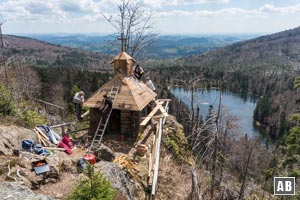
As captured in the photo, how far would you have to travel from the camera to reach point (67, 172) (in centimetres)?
1034

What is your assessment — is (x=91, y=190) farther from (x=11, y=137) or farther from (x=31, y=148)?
(x=11, y=137)

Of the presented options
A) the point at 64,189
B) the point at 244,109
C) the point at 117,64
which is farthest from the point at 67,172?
the point at 244,109

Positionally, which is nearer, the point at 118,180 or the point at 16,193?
the point at 16,193

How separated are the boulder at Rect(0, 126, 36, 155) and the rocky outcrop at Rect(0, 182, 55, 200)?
352cm

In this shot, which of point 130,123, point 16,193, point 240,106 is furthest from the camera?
point 240,106

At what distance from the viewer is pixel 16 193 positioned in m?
6.93

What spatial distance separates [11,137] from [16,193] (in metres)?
5.47

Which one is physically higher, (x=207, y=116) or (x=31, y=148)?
(x=207, y=116)

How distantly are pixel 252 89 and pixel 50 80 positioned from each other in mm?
119262

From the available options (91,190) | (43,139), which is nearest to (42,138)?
(43,139)

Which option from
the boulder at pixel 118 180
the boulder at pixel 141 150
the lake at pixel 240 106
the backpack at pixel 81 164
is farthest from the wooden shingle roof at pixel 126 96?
the lake at pixel 240 106

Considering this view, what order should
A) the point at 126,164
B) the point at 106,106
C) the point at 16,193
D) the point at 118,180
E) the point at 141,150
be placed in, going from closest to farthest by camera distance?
the point at 16,193 < the point at 118,180 < the point at 126,164 < the point at 141,150 < the point at 106,106

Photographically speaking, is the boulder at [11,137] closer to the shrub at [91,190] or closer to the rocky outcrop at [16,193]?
the rocky outcrop at [16,193]

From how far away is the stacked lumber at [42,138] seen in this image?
43.9 feet
